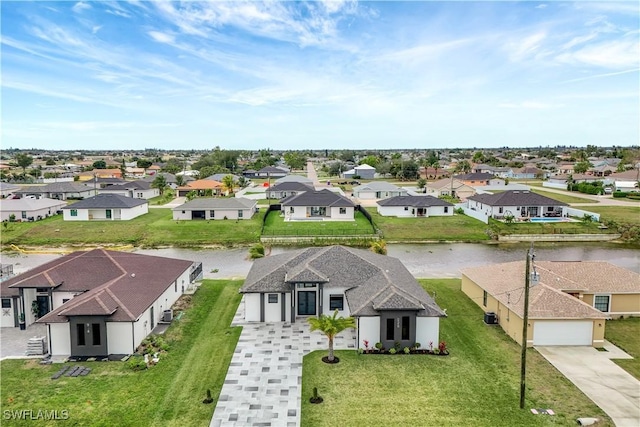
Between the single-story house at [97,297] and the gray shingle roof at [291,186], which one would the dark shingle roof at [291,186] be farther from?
the single-story house at [97,297]

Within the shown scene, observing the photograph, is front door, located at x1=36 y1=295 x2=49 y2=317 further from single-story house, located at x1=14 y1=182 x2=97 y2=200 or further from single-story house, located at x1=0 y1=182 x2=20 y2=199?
single-story house, located at x1=0 y1=182 x2=20 y2=199

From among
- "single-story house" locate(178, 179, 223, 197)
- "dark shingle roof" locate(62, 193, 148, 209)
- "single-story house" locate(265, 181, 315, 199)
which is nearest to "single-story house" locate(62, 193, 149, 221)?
"dark shingle roof" locate(62, 193, 148, 209)

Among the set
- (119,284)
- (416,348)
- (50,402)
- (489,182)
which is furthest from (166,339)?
(489,182)

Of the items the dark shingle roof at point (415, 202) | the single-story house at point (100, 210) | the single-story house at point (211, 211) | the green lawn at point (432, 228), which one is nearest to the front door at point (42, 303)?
the green lawn at point (432, 228)

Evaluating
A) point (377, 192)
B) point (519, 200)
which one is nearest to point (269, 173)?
point (377, 192)

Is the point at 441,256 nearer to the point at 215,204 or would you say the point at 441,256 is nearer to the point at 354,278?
the point at 354,278
